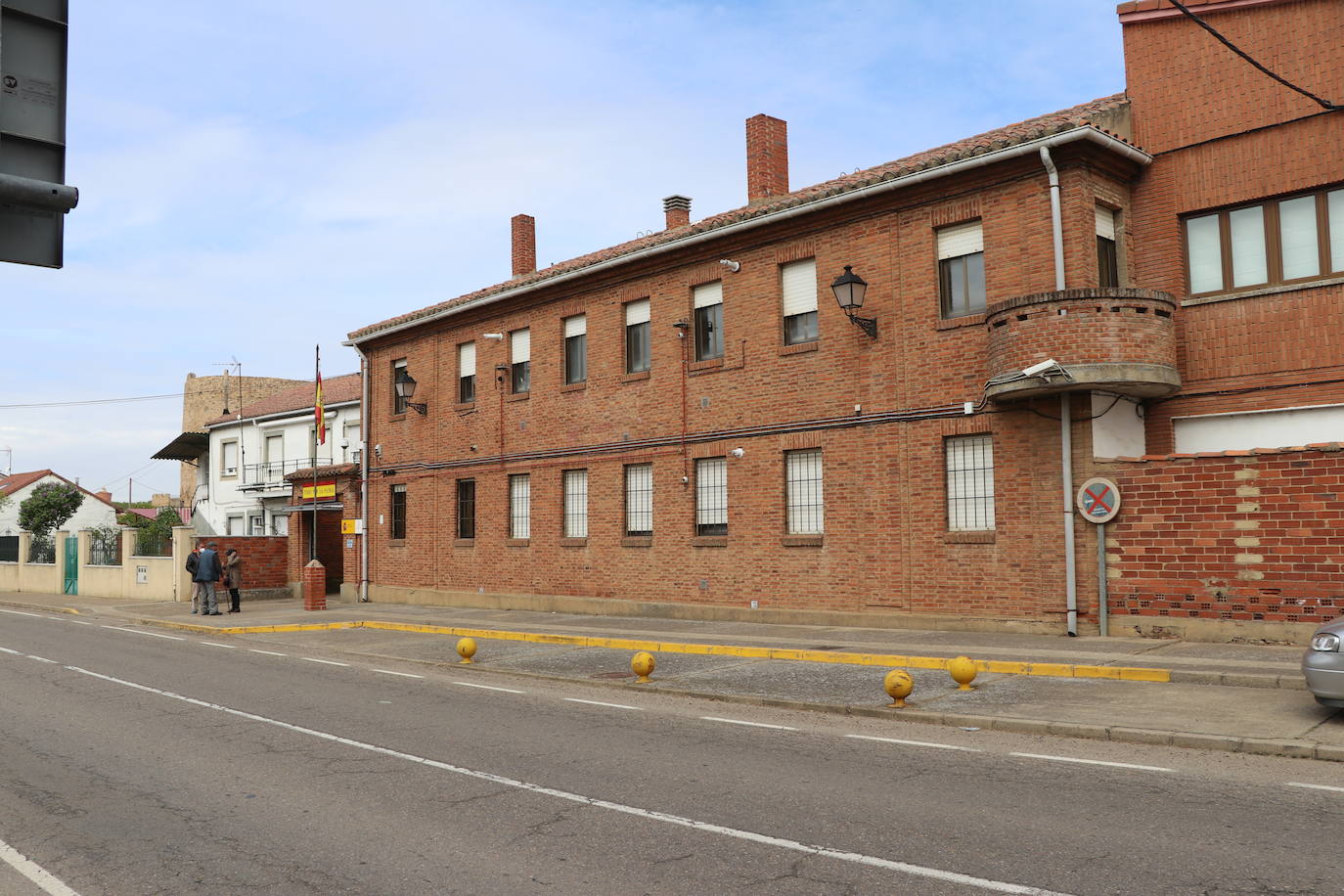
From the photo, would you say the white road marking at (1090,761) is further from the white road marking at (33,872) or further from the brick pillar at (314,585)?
the brick pillar at (314,585)

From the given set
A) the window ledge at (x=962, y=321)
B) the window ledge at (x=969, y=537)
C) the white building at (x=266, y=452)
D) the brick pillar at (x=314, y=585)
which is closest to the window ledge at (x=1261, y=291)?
the window ledge at (x=962, y=321)

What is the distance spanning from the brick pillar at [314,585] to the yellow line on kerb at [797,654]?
405cm

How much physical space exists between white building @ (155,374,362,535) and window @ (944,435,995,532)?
24634 millimetres

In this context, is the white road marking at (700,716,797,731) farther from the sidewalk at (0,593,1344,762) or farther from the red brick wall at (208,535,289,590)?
the red brick wall at (208,535,289,590)

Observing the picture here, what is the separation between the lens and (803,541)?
1862 cm

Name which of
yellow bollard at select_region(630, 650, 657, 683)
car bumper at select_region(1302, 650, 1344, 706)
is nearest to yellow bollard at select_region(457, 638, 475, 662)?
yellow bollard at select_region(630, 650, 657, 683)

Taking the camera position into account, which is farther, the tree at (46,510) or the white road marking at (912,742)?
the tree at (46,510)

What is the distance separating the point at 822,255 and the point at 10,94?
15063 mm

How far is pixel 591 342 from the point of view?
23.1 meters

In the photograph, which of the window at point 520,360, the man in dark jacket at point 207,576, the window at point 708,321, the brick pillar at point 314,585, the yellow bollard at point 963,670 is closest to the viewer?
the yellow bollard at point 963,670

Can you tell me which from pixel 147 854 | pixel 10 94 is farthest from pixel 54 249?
pixel 147 854

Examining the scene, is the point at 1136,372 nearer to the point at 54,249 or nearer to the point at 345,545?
the point at 54,249

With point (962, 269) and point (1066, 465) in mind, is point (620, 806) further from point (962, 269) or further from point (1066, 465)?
point (962, 269)

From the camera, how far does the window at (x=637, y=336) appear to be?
22094 mm
